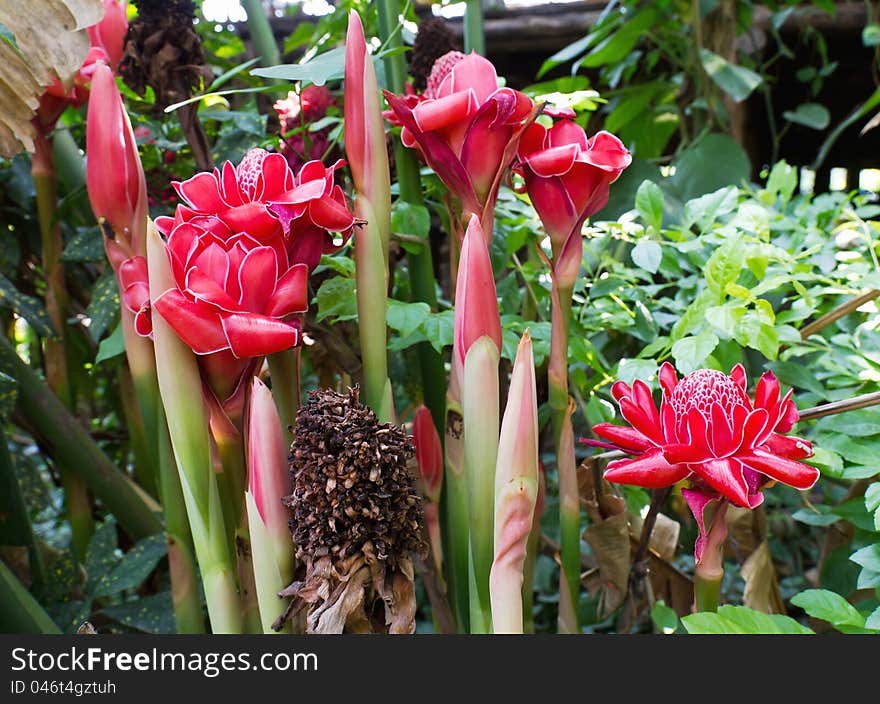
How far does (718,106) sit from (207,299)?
1.11 meters

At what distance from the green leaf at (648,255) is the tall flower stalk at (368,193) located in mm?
235

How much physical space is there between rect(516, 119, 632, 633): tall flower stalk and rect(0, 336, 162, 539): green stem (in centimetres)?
45

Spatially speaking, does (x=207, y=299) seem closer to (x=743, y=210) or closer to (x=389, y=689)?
(x=389, y=689)

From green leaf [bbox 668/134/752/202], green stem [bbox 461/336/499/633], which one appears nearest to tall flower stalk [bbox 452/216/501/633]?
green stem [bbox 461/336/499/633]

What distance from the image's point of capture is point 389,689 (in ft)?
1.10

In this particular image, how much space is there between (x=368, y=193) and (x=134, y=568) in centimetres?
40

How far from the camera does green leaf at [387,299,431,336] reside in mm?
504

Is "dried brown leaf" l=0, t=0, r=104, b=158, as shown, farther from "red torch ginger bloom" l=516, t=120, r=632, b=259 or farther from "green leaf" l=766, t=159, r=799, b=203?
"green leaf" l=766, t=159, r=799, b=203

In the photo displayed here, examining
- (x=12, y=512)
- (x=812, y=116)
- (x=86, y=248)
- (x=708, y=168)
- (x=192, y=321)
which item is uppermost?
(x=812, y=116)

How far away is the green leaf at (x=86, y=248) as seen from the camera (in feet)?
2.27

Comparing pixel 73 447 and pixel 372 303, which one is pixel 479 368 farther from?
pixel 73 447

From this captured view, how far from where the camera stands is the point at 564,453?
0.46 metres

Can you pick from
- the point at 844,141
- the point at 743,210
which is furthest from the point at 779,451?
the point at 844,141

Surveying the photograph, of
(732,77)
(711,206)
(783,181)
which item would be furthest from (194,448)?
(732,77)
